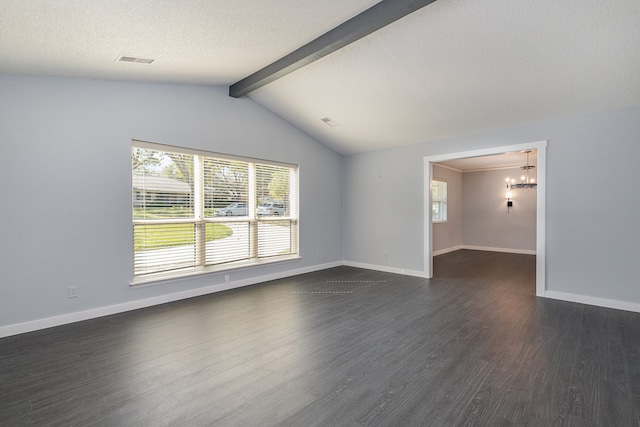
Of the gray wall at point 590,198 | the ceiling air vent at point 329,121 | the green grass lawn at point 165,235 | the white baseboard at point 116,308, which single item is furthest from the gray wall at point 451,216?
the green grass lawn at point 165,235

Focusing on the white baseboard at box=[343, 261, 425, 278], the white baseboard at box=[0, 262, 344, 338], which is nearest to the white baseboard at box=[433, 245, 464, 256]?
the white baseboard at box=[343, 261, 425, 278]

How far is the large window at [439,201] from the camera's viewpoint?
8.95 metres

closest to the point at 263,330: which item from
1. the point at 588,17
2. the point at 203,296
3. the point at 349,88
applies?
the point at 203,296

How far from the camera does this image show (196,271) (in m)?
4.62

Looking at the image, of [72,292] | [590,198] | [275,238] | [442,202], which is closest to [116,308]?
[72,292]

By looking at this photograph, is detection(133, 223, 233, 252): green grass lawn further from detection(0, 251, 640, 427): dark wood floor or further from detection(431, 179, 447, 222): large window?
detection(431, 179, 447, 222): large window

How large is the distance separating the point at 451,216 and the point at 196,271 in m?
7.87

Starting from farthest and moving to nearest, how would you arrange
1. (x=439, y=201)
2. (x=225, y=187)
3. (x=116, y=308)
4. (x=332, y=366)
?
(x=439, y=201), (x=225, y=187), (x=116, y=308), (x=332, y=366)

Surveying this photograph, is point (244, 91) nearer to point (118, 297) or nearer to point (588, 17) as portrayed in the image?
point (118, 297)

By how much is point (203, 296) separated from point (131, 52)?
10.6 feet

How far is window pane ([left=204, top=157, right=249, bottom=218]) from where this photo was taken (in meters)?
4.80

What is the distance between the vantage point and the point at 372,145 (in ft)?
20.5

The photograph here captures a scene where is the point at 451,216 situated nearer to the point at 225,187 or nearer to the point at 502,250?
the point at 502,250

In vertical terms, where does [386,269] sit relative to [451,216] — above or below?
below
